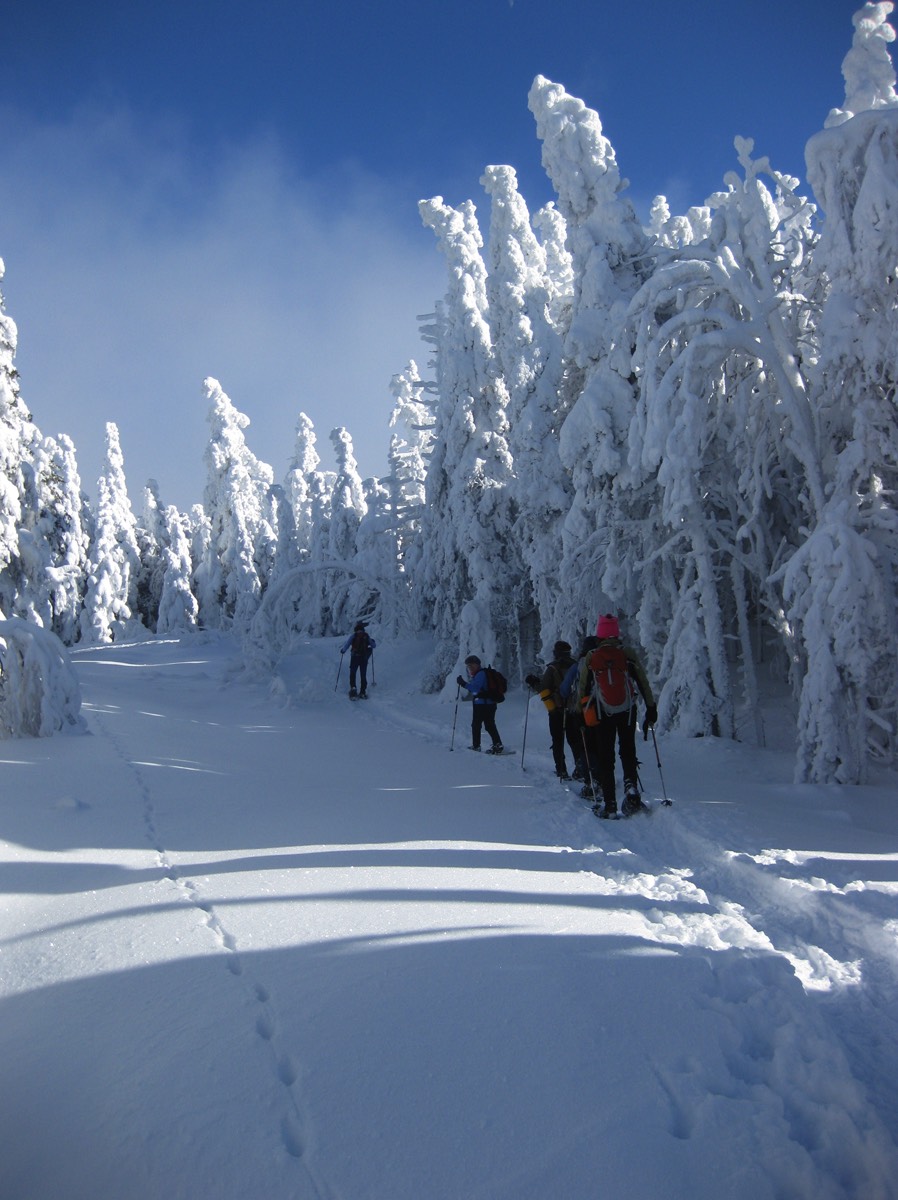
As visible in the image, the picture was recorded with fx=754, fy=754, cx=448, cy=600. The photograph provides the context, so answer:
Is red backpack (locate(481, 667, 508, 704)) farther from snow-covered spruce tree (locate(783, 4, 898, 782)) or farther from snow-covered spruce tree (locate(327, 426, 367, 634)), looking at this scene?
snow-covered spruce tree (locate(327, 426, 367, 634))

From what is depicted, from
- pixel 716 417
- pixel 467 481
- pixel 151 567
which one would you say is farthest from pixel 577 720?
pixel 151 567

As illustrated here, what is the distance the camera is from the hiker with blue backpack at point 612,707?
745cm

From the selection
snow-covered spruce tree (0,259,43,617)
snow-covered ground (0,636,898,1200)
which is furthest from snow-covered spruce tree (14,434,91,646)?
snow-covered ground (0,636,898,1200)

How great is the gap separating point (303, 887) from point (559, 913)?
5.45ft

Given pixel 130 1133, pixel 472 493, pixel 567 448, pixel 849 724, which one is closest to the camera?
pixel 130 1133

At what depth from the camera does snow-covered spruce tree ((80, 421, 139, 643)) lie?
49125 millimetres

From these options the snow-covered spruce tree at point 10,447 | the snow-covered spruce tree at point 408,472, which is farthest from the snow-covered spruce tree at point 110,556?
the snow-covered spruce tree at point 10,447

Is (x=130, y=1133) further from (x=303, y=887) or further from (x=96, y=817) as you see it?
(x=96, y=817)

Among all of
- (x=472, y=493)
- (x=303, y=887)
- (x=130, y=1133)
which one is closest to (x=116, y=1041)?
(x=130, y=1133)

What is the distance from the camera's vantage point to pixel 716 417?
1143cm

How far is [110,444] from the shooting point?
52.1 metres

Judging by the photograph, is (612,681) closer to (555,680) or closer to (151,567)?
(555,680)

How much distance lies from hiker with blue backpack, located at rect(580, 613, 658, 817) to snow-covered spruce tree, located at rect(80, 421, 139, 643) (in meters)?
47.1

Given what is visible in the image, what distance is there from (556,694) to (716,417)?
5.07m
